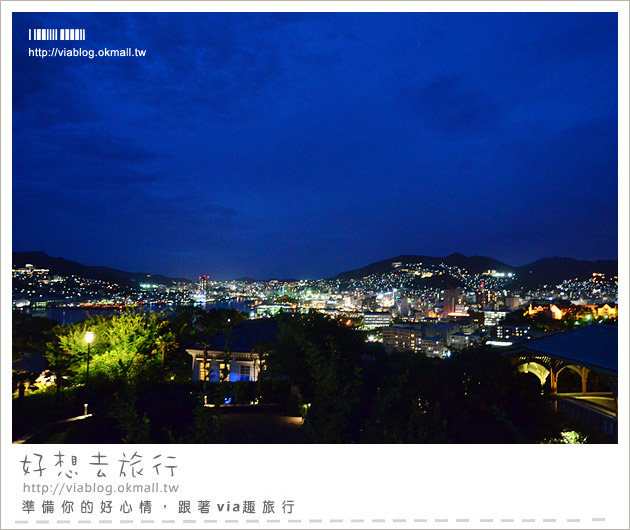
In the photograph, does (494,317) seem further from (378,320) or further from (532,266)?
(532,266)

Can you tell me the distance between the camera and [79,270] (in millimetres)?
6684

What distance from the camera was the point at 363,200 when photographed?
383 inches

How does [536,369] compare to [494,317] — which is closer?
[536,369]

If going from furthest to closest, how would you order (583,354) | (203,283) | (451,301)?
(451,301) → (203,283) → (583,354)

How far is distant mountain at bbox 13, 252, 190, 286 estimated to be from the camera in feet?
13.8

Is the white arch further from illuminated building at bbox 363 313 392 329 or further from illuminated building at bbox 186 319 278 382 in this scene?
illuminated building at bbox 363 313 392 329

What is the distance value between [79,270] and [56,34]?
487 centimetres

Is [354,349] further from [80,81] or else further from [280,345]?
[80,81]

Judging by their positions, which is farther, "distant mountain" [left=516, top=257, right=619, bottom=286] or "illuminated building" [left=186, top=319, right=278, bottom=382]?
"illuminated building" [left=186, top=319, right=278, bottom=382]

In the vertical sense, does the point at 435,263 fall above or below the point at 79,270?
above

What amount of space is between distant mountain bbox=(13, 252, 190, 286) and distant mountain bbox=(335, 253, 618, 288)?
589 cm

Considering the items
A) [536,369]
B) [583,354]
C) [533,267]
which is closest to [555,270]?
[533,267]

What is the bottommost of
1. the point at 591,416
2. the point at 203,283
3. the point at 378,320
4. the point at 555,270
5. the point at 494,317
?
the point at 378,320

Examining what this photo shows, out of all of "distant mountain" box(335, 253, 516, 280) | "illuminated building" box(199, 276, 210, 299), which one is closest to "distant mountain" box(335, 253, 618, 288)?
"distant mountain" box(335, 253, 516, 280)
